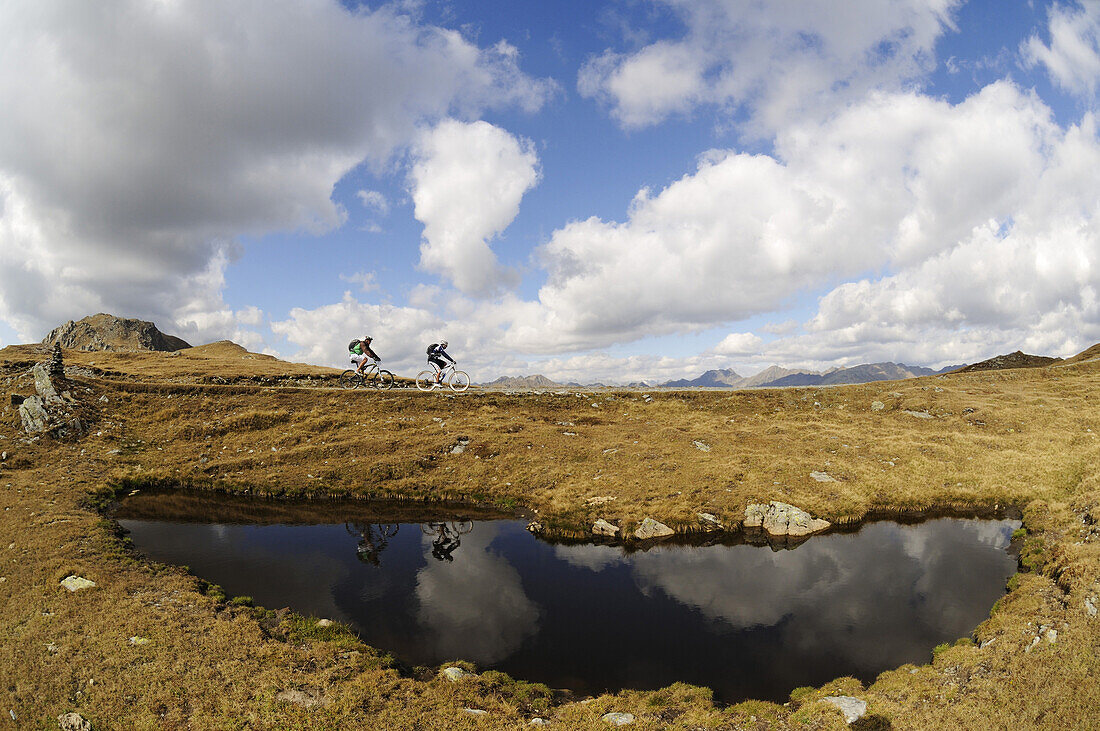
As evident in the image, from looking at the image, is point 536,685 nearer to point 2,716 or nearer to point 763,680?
point 763,680

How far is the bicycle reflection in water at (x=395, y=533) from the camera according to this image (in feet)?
83.8

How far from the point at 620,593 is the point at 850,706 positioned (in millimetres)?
9775

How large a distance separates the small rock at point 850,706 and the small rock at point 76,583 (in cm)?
2763

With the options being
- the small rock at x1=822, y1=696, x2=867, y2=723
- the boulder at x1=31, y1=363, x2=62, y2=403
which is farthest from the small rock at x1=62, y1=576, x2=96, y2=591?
the boulder at x1=31, y1=363, x2=62, y2=403

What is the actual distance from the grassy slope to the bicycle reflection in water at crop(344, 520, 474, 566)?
409cm

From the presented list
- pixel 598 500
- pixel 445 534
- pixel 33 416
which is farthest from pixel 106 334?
pixel 598 500

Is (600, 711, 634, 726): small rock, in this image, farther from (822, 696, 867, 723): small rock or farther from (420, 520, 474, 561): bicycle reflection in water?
(420, 520, 474, 561): bicycle reflection in water

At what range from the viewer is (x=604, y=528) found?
27953mm

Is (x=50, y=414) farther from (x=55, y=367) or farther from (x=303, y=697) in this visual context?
(x=303, y=697)

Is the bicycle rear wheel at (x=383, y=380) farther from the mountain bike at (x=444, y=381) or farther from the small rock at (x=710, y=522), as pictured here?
the small rock at (x=710, y=522)

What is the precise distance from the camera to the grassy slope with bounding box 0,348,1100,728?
12.8 meters

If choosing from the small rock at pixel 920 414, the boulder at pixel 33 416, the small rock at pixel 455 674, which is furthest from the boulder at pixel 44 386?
the small rock at pixel 920 414

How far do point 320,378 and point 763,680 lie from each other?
6036cm

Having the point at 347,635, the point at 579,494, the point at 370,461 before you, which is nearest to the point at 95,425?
the point at 370,461
